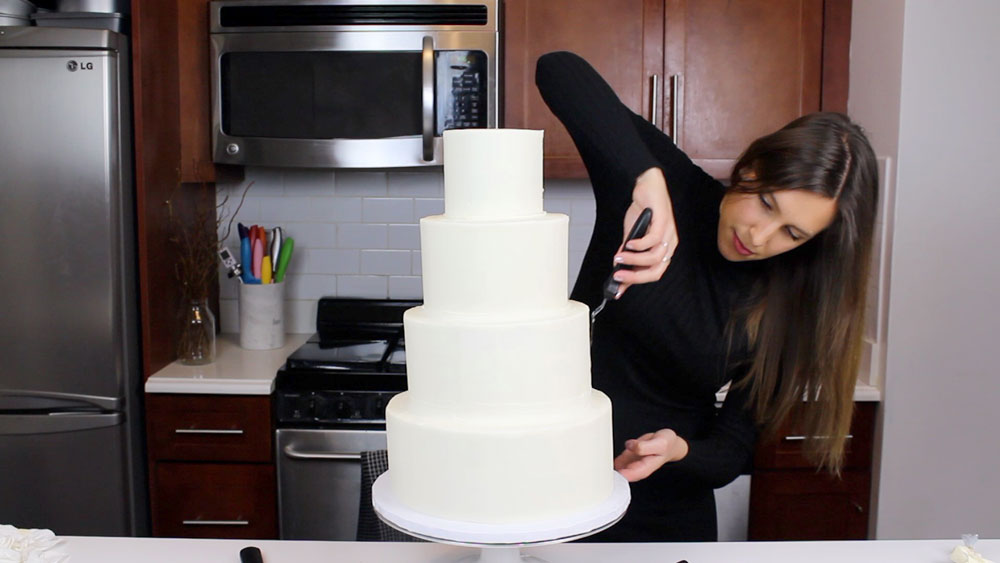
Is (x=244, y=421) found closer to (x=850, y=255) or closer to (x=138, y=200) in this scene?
(x=138, y=200)

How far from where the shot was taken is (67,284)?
2512 millimetres

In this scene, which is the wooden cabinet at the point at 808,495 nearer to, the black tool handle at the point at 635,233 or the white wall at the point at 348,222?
the white wall at the point at 348,222

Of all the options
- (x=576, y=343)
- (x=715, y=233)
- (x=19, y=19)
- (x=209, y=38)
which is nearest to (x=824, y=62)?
(x=715, y=233)

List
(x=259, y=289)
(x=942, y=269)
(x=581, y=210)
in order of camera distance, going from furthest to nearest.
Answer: (x=581, y=210) → (x=259, y=289) → (x=942, y=269)

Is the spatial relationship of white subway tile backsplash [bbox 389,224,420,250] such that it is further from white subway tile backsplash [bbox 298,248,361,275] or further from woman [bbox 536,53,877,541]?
woman [bbox 536,53,877,541]

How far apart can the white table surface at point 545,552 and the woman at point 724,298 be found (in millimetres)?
209

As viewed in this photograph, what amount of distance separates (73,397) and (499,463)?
190cm

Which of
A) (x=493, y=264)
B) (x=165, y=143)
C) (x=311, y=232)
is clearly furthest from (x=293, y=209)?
(x=493, y=264)

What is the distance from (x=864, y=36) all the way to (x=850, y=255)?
1279mm

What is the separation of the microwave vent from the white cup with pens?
2.13 ft

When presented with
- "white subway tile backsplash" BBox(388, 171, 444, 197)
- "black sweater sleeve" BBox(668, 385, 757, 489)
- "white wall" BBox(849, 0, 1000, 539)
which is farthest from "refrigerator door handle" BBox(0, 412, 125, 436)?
"white wall" BBox(849, 0, 1000, 539)

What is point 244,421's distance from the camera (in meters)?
2.59

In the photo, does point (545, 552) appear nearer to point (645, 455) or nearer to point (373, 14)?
point (645, 455)

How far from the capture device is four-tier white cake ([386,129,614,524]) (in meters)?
1.05
